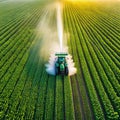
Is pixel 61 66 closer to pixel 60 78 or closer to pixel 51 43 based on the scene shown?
pixel 60 78

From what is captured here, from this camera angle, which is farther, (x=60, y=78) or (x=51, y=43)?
(x=51, y=43)

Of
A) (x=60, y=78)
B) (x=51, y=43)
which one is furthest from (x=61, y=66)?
(x=51, y=43)

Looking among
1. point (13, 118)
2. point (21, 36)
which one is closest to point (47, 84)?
point (13, 118)

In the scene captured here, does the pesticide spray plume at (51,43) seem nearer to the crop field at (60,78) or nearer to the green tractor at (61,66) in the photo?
the crop field at (60,78)

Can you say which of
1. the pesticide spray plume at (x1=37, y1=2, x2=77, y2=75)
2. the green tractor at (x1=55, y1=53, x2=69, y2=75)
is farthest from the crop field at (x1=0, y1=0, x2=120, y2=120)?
the green tractor at (x1=55, y1=53, x2=69, y2=75)

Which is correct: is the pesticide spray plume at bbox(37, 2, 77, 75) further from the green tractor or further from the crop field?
the green tractor

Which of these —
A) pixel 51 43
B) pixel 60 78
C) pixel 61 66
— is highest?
pixel 61 66

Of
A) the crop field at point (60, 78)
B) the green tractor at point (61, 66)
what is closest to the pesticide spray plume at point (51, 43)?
the crop field at point (60, 78)

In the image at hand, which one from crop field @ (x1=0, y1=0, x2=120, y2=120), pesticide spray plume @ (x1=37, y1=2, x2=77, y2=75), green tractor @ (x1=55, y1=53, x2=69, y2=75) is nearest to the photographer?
crop field @ (x1=0, y1=0, x2=120, y2=120)
